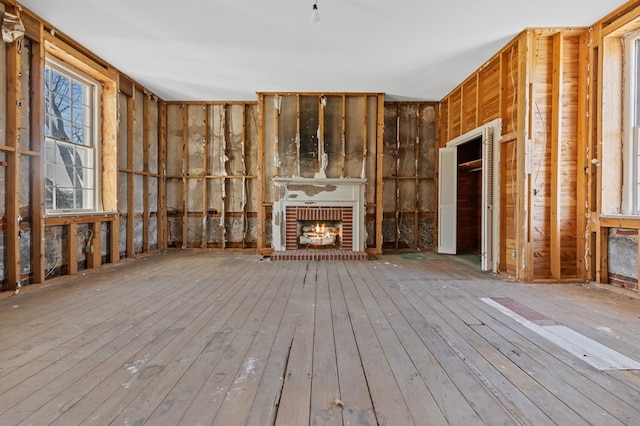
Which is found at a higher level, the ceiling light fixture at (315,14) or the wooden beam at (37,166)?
the ceiling light fixture at (315,14)

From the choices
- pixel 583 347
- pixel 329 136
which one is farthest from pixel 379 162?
pixel 583 347

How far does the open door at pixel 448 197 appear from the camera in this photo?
5.72 m

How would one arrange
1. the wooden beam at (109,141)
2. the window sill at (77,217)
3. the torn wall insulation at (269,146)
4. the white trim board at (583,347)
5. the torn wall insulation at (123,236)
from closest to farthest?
the white trim board at (583,347) → the window sill at (77,217) → the wooden beam at (109,141) → the torn wall insulation at (123,236) → the torn wall insulation at (269,146)

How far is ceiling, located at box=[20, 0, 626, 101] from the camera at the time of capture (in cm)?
326

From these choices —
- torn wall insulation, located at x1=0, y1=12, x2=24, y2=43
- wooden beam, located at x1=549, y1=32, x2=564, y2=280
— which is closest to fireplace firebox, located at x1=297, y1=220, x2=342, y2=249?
wooden beam, located at x1=549, y1=32, x2=564, y2=280

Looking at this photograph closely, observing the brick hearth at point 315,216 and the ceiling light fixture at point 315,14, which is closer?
the ceiling light fixture at point 315,14

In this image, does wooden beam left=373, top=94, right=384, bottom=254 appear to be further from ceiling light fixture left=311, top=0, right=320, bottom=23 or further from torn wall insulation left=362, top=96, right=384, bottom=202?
ceiling light fixture left=311, top=0, right=320, bottom=23

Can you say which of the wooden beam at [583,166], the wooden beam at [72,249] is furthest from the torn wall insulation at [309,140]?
the wooden beam at [583,166]

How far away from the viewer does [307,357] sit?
6.15ft

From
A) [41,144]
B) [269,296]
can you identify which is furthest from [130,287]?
[41,144]

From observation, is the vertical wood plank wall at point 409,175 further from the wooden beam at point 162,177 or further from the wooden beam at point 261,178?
the wooden beam at point 162,177

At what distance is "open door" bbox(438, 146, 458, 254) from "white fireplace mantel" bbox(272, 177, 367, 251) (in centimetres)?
155

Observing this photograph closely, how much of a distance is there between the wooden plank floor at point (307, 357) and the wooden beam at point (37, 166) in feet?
1.19

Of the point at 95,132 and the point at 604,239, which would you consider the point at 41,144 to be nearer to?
the point at 95,132
